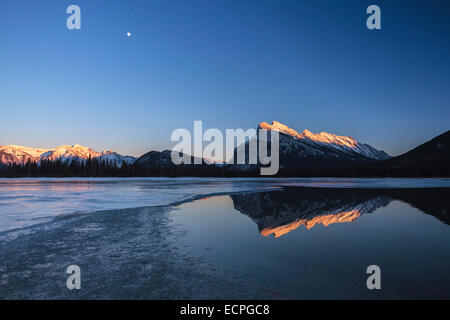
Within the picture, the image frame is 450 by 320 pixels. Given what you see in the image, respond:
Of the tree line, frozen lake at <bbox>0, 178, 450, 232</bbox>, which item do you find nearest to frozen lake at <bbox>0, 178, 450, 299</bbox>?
frozen lake at <bbox>0, 178, 450, 232</bbox>

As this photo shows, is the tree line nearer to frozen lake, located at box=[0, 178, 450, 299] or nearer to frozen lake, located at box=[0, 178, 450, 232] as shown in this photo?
frozen lake, located at box=[0, 178, 450, 232]

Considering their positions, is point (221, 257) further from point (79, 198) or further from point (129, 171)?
point (129, 171)

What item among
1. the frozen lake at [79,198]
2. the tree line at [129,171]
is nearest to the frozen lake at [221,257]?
the frozen lake at [79,198]

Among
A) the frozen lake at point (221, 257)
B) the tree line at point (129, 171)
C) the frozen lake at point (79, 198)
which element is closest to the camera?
the frozen lake at point (221, 257)

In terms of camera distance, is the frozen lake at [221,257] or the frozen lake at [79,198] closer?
the frozen lake at [221,257]

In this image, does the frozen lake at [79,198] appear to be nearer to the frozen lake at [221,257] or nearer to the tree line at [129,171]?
the frozen lake at [221,257]

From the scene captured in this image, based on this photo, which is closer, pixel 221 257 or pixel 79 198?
pixel 221 257

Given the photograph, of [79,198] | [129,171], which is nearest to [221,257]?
[79,198]

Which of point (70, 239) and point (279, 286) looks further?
point (70, 239)

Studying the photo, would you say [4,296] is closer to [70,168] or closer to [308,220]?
[308,220]

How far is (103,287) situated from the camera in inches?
269

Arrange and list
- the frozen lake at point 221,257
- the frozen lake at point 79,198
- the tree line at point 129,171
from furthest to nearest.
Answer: the tree line at point 129,171 < the frozen lake at point 79,198 < the frozen lake at point 221,257

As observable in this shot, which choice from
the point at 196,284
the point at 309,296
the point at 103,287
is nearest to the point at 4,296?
the point at 103,287
